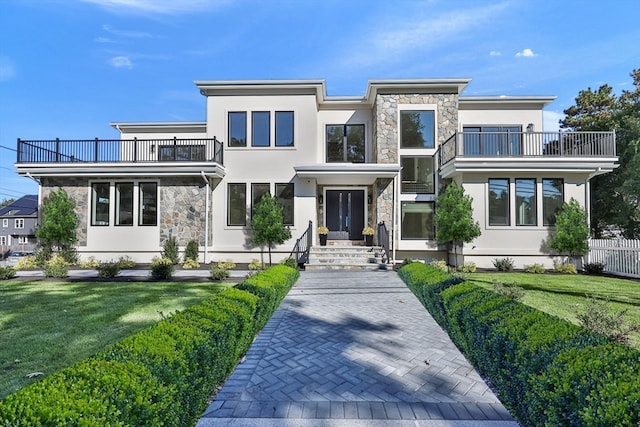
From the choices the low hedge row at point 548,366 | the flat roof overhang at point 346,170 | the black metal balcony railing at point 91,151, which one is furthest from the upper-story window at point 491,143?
the black metal balcony railing at point 91,151

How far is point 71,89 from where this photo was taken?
68.5ft

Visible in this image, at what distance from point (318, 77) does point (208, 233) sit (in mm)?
7938

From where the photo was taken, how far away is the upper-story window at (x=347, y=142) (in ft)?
48.1

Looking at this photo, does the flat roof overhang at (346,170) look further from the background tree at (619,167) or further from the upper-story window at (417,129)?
the background tree at (619,167)

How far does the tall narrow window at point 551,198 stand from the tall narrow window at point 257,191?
10996 mm

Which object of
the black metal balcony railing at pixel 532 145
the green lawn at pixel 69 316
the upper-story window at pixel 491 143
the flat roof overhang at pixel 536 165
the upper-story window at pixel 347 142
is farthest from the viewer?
the upper-story window at pixel 347 142

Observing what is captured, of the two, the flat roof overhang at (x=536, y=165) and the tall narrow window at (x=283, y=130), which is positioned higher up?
the tall narrow window at (x=283, y=130)

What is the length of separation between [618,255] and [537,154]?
455cm

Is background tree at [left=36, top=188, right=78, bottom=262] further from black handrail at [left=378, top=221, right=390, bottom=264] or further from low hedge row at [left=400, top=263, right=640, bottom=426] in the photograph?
low hedge row at [left=400, top=263, right=640, bottom=426]

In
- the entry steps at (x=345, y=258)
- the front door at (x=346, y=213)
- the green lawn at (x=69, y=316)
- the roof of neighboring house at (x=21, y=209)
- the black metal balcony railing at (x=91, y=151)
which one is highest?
the black metal balcony railing at (x=91, y=151)

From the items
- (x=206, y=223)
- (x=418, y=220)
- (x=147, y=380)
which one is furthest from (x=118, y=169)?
(x=147, y=380)

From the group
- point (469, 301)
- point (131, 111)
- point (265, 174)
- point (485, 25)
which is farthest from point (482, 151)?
point (131, 111)

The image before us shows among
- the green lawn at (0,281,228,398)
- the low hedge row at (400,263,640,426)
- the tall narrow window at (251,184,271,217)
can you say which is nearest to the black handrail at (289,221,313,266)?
the tall narrow window at (251,184,271,217)

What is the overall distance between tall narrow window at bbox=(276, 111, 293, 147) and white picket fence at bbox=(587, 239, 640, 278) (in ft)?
40.8
